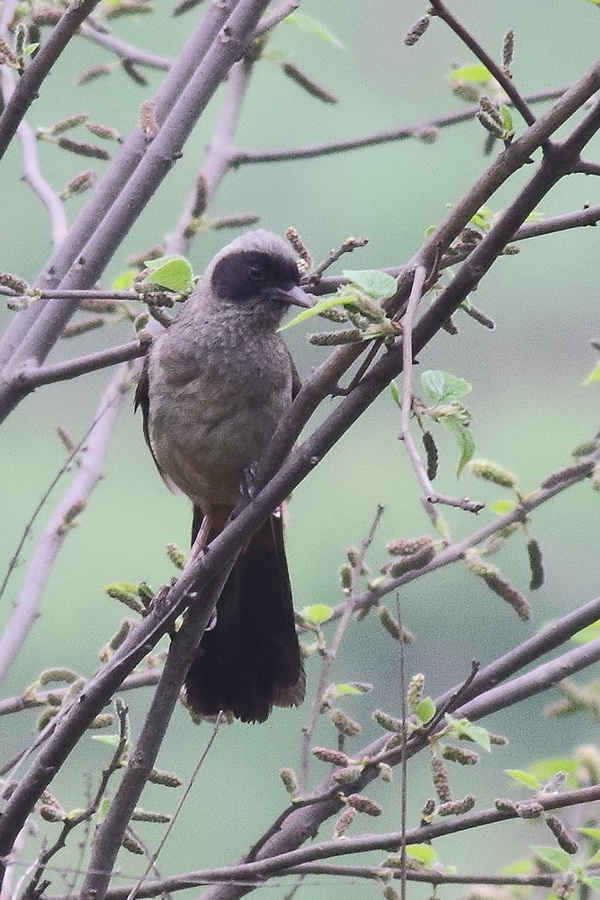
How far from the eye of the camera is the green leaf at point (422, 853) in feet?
7.00

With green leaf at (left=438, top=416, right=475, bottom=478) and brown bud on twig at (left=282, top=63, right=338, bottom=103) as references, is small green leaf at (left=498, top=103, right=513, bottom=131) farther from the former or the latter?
brown bud on twig at (left=282, top=63, right=338, bottom=103)

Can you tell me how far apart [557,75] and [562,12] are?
0.75 metres

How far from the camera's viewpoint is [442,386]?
5.68ft

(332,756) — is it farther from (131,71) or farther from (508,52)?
(131,71)

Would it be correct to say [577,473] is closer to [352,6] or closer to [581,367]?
[581,367]

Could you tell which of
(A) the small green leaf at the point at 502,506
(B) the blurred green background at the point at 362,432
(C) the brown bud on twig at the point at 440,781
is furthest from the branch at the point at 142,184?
(B) the blurred green background at the point at 362,432

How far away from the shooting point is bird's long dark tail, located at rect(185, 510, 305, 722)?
2.74 meters

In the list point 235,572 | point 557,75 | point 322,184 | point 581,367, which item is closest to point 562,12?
point 557,75

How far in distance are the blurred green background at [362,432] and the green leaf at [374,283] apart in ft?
9.13

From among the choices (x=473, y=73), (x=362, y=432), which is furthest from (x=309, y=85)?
(x=362, y=432)

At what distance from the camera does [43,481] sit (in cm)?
566

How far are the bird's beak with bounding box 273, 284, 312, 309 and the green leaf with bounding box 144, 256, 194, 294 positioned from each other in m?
1.02

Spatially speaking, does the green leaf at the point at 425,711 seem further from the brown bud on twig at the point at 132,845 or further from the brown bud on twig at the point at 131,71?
the brown bud on twig at the point at 131,71

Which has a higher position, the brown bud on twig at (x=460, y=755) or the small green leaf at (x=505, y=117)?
the small green leaf at (x=505, y=117)
